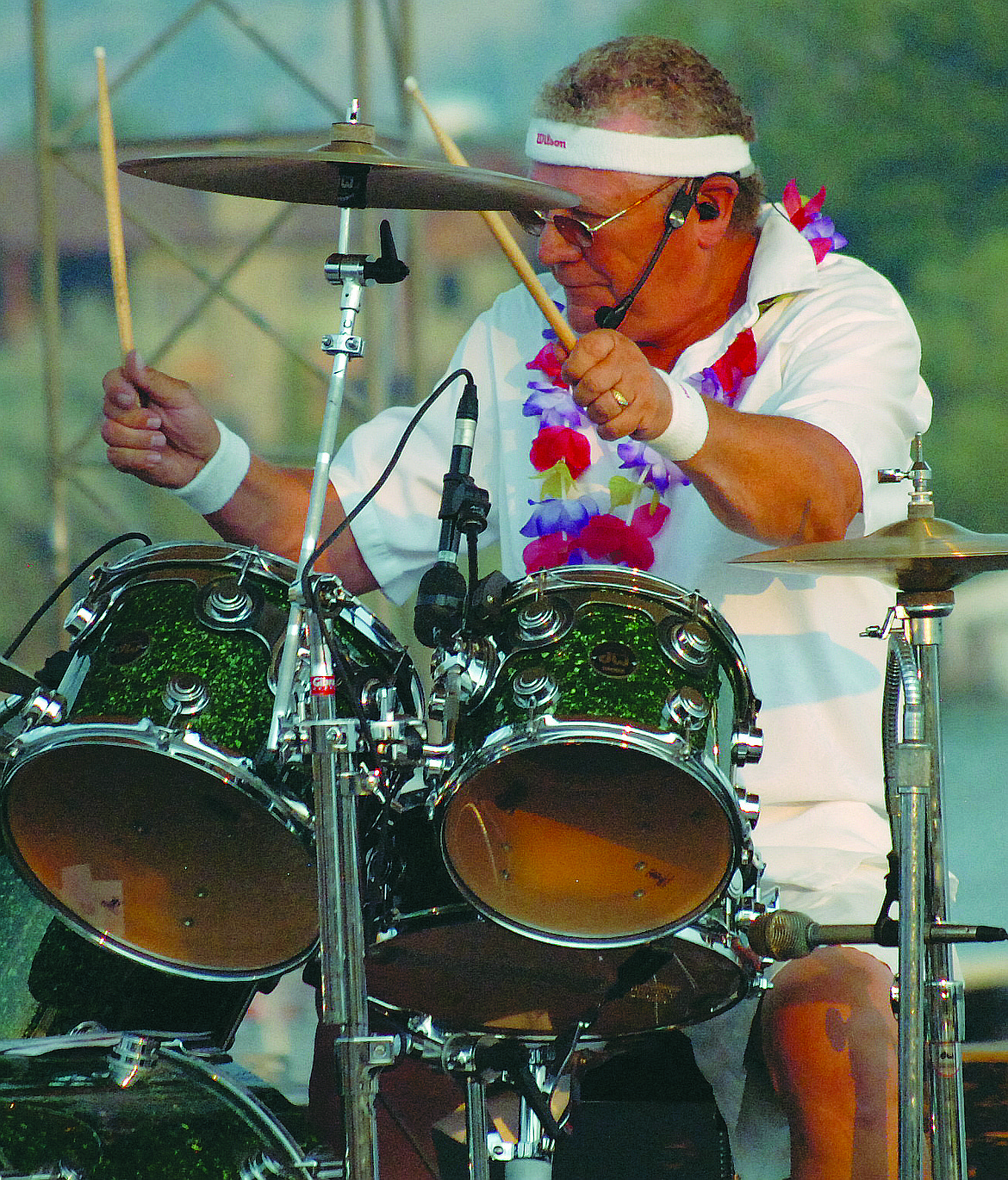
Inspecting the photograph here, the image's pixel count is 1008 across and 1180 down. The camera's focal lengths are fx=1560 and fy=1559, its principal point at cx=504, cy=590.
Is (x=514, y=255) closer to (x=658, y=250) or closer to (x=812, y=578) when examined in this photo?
(x=658, y=250)

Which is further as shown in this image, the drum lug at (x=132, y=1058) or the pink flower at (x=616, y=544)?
the pink flower at (x=616, y=544)

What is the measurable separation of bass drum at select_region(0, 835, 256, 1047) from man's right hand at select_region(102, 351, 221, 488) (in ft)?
1.64

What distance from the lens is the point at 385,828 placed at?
1.64m

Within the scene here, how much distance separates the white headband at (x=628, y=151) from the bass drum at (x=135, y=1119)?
1.27 meters

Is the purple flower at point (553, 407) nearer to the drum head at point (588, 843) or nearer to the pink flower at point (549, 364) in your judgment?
the pink flower at point (549, 364)

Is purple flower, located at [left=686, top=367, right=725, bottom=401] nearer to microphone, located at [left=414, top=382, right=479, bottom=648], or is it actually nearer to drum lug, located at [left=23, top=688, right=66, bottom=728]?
microphone, located at [left=414, top=382, right=479, bottom=648]

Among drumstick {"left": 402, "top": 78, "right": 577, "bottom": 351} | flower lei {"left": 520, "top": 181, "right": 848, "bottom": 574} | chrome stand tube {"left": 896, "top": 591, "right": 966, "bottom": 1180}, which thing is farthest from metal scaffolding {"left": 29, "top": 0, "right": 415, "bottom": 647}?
chrome stand tube {"left": 896, "top": 591, "right": 966, "bottom": 1180}

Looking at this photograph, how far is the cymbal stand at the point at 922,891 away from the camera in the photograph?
1.55m

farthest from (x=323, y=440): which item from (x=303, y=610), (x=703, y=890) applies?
(x=703, y=890)

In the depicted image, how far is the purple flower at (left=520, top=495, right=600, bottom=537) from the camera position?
2.15 meters

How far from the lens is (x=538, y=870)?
63.7 inches

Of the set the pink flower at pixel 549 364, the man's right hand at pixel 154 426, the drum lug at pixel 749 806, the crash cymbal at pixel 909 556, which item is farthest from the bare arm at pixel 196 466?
Result: the drum lug at pixel 749 806

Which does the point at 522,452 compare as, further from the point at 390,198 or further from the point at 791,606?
the point at 390,198

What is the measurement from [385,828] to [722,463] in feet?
1.81
